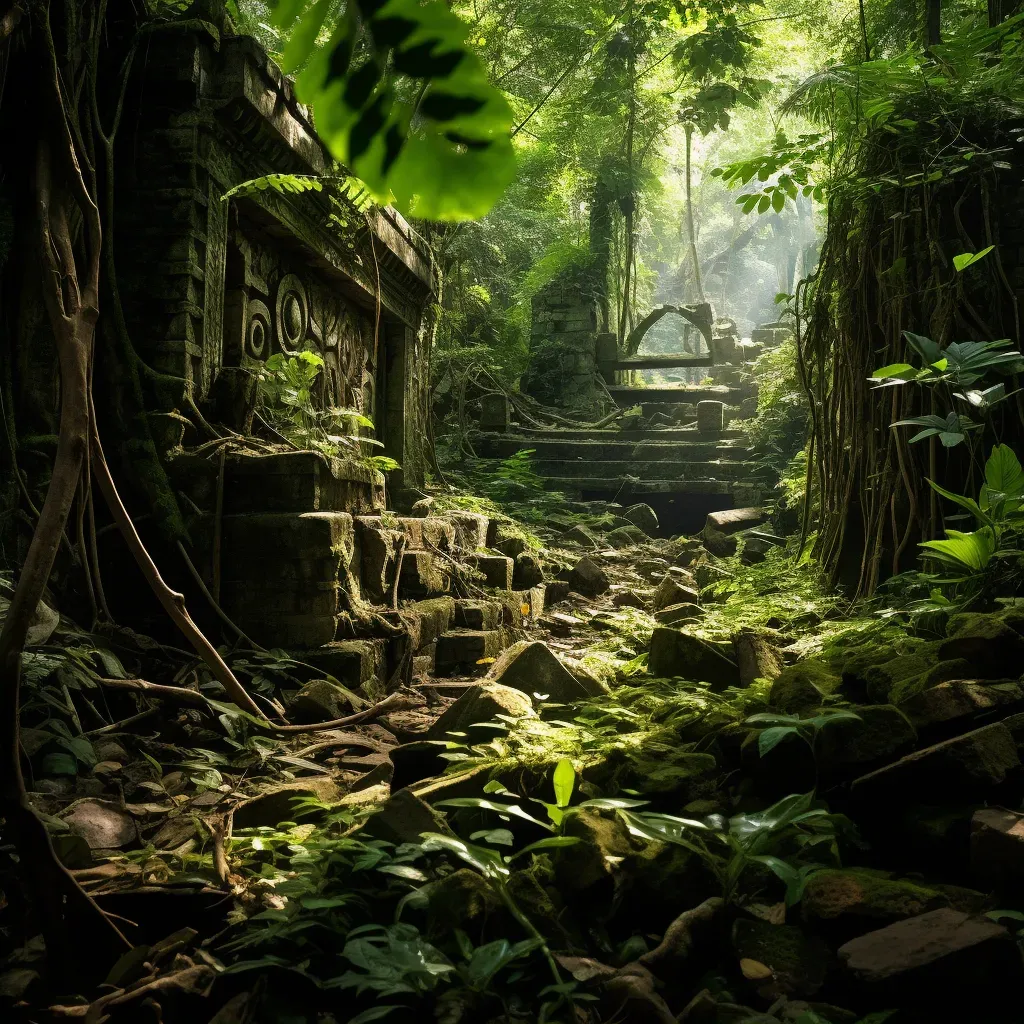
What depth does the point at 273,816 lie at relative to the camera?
2.03 meters

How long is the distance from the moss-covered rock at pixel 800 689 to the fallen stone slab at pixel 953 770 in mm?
363

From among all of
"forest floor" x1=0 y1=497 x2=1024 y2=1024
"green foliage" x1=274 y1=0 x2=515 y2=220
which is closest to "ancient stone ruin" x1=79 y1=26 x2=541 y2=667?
"forest floor" x1=0 y1=497 x2=1024 y2=1024

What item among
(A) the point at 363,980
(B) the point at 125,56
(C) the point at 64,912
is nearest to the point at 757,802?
(A) the point at 363,980

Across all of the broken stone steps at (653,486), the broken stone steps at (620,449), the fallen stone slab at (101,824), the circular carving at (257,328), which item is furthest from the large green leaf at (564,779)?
the broken stone steps at (620,449)

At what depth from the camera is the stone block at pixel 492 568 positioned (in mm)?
5141

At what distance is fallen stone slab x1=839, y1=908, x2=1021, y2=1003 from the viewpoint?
113 centimetres

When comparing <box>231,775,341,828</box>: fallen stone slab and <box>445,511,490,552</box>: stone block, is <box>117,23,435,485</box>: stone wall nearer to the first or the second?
<box>445,511,490,552</box>: stone block

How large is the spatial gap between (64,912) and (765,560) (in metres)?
5.42

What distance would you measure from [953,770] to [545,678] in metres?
1.41

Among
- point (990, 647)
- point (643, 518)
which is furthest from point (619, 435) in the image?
point (990, 647)

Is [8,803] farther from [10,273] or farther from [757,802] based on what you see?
[10,273]

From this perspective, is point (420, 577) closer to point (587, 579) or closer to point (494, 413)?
point (587, 579)

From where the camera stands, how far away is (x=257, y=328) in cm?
438

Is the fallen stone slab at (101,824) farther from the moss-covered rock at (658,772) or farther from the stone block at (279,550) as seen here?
the stone block at (279,550)
